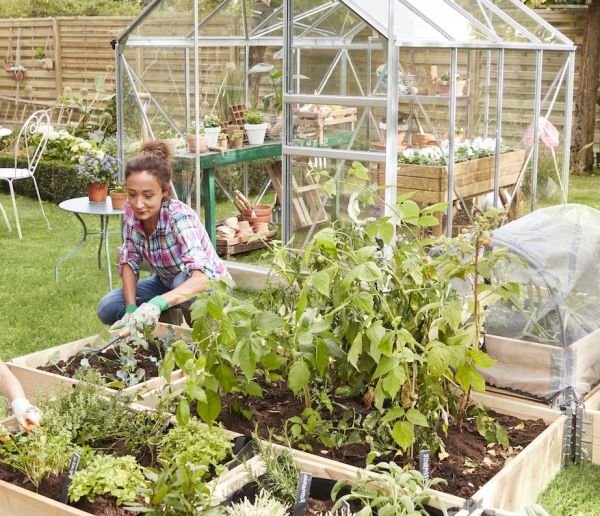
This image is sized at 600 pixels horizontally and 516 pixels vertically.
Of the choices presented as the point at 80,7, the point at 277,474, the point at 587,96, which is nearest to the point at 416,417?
the point at 277,474

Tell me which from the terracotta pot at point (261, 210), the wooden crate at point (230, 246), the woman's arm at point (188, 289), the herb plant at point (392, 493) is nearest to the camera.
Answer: the herb plant at point (392, 493)

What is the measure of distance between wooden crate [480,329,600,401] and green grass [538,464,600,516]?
1.06 feet

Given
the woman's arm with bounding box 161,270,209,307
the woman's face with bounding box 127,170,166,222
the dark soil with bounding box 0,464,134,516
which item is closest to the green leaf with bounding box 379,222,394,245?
the dark soil with bounding box 0,464,134,516

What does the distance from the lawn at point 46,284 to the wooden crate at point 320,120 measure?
5.38 feet

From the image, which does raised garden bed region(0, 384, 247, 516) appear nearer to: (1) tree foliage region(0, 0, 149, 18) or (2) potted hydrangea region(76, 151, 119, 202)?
(2) potted hydrangea region(76, 151, 119, 202)

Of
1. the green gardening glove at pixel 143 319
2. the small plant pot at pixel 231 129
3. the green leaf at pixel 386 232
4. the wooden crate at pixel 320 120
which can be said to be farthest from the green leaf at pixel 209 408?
the small plant pot at pixel 231 129

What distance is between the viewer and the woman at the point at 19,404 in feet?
9.03

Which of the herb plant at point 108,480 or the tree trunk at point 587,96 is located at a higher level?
the tree trunk at point 587,96

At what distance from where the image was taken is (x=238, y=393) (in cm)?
305

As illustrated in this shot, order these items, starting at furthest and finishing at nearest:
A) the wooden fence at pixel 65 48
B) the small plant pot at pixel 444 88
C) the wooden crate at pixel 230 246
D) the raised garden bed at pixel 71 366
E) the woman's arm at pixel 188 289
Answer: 1. the wooden fence at pixel 65 48
2. the wooden crate at pixel 230 246
3. the small plant pot at pixel 444 88
4. the woman's arm at pixel 188 289
5. the raised garden bed at pixel 71 366

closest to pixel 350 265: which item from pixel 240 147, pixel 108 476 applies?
pixel 108 476

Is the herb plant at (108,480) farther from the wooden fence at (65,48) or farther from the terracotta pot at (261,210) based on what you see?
the wooden fence at (65,48)

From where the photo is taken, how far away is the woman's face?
391 centimetres

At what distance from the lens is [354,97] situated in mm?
5094
